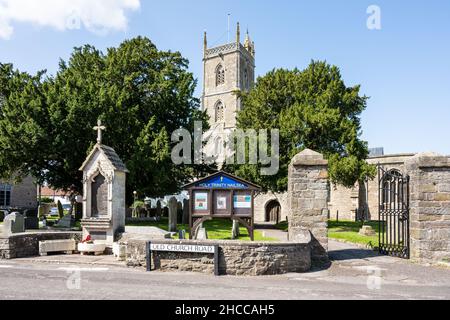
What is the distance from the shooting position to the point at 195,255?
1000cm

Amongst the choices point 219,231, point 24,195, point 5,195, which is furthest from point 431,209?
point 24,195

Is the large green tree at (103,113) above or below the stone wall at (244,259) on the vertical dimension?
above

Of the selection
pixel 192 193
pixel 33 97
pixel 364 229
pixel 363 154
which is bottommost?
pixel 364 229

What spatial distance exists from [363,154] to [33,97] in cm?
2219

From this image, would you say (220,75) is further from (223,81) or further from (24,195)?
(24,195)

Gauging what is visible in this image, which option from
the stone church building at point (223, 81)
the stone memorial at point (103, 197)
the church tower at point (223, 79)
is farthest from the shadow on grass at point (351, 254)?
the church tower at point (223, 79)

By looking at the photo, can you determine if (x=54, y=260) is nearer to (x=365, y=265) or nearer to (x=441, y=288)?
(x=365, y=265)

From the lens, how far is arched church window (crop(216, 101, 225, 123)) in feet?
177

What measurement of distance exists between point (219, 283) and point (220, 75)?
4964 centimetres

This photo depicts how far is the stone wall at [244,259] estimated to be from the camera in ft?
31.9

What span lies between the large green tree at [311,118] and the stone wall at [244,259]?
44.5 ft

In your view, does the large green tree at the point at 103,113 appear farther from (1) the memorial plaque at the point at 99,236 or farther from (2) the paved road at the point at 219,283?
A: (2) the paved road at the point at 219,283

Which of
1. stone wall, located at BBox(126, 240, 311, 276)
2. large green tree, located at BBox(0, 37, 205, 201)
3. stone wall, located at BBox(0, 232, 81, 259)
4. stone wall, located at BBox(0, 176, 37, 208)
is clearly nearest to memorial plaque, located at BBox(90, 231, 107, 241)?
stone wall, located at BBox(0, 232, 81, 259)
